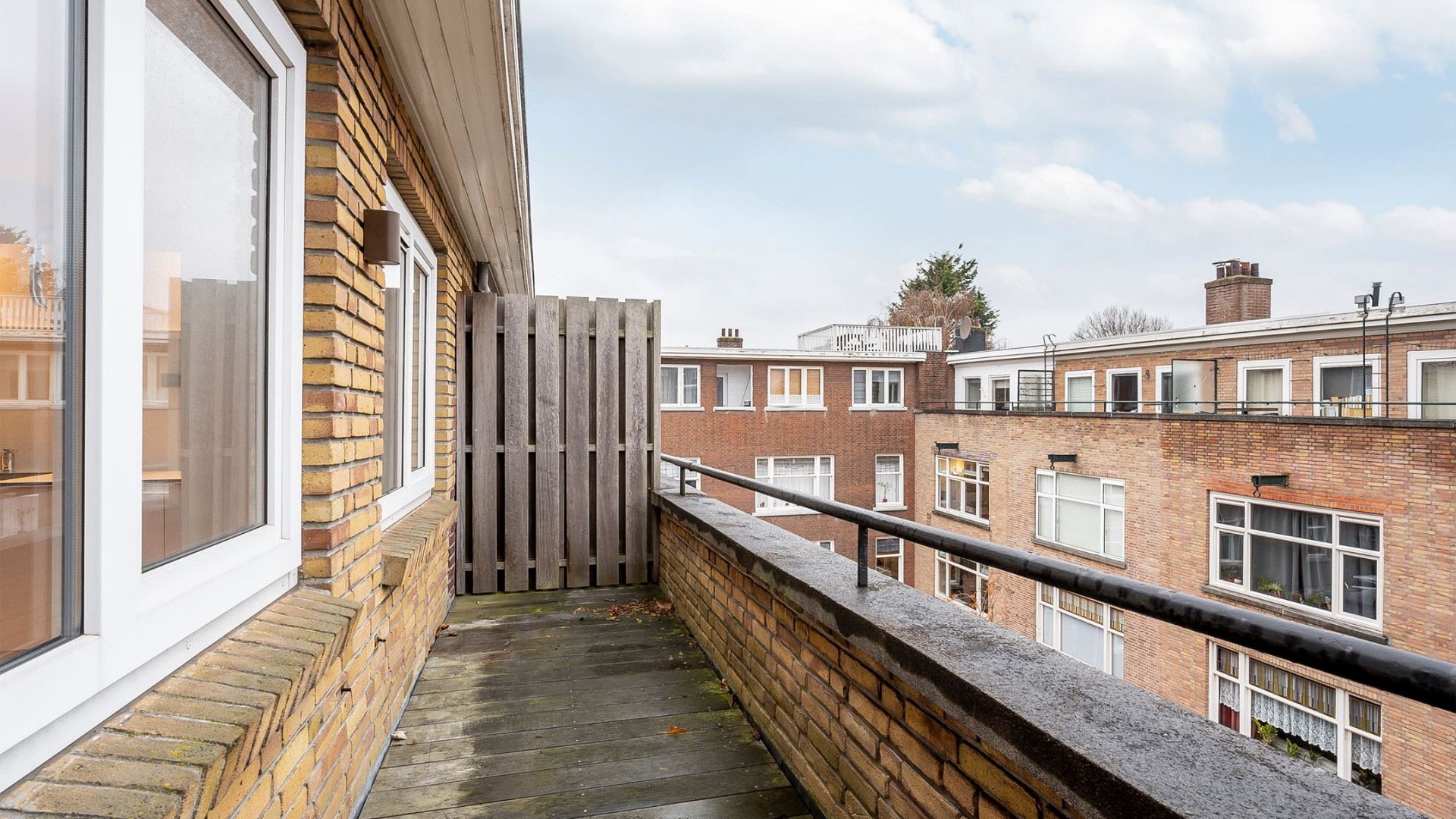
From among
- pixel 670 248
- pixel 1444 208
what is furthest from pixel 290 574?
pixel 1444 208

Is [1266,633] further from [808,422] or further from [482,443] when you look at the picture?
[808,422]

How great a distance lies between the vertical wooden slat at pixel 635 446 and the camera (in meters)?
5.10

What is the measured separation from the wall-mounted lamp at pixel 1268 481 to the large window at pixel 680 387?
11758 millimetres

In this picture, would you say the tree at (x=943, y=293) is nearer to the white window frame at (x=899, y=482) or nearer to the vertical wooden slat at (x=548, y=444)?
the white window frame at (x=899, y=482)

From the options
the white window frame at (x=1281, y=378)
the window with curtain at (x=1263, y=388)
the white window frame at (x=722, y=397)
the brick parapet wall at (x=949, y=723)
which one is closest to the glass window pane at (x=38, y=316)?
the brick parapet wall at (x=949, y=723)

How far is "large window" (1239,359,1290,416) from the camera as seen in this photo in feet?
41.6

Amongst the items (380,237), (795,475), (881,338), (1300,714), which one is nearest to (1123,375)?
(881,338)

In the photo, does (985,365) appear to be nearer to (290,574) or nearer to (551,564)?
(551,564)

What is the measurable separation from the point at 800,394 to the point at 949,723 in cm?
1734

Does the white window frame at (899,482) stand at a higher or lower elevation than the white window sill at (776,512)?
higher

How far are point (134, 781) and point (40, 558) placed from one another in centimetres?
34

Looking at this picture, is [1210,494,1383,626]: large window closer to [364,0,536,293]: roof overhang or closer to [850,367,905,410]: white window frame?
[850,367,905,410]: white window frame

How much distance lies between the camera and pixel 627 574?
5.09 m

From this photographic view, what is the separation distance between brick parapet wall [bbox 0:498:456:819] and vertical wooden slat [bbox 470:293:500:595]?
2.28 metres
